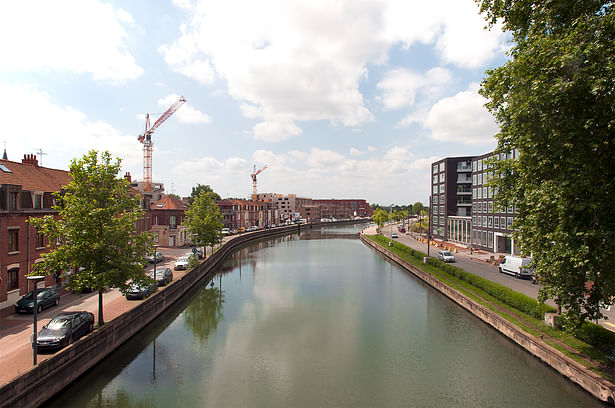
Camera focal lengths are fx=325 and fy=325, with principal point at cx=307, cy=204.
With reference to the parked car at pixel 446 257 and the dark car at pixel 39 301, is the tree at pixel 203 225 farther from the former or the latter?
the parked car at pixel 446 257

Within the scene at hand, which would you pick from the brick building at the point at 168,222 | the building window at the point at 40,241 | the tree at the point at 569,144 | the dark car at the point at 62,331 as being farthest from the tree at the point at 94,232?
the brick building at the point at 168,222

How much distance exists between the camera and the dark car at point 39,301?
22.7 m

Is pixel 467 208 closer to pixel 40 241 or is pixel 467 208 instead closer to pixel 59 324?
pixel 40 241

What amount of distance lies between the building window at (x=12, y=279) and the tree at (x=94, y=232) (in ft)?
26.5

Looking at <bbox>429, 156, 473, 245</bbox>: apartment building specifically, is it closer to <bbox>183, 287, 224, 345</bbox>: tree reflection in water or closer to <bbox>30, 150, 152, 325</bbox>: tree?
<bbox>183, 287, 224, 345</bbox>: tree reflection in water

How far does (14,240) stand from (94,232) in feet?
34.6

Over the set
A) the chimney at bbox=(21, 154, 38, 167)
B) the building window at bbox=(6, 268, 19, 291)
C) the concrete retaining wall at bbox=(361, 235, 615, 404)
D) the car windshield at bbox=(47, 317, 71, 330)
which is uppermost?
the chimney at bbox=(21, 154, 38, 167)

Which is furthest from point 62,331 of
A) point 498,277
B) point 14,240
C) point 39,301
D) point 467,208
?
point 467,208

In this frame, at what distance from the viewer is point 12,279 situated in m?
24.6

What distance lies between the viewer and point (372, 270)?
170ft

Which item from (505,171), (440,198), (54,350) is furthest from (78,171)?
(440,198)

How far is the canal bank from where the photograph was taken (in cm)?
1328

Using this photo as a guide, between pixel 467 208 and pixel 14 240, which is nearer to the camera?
pixel 14 240

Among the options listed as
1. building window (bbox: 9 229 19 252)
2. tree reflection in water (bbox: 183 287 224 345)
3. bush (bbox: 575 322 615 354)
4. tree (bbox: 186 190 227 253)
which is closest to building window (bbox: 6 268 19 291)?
building window (bbox: 9 229 19 252)
